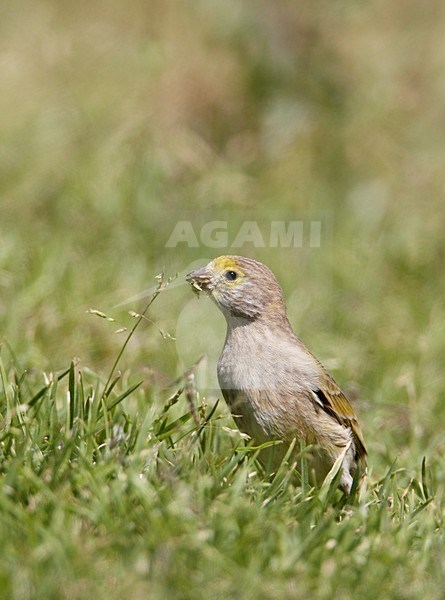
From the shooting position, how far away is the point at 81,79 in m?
8.61

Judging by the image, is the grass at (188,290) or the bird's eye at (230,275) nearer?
the grass at (188,290)

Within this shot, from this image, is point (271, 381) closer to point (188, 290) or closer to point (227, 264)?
point (227, 264)

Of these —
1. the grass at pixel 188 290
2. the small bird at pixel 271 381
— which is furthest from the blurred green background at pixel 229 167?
the small bird at pixel 271 381

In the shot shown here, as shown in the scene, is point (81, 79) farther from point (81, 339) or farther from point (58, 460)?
point (58, 460)

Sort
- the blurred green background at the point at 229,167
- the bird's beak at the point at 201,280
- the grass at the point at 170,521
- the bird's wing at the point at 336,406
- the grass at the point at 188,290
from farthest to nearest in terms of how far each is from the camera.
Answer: the blurred green background at the point at 229,167
the bird's beak at the point at 201,280
the bird's wing at the point at 336,406
the grass at the point at 188,290
the grass at the point at 170,521

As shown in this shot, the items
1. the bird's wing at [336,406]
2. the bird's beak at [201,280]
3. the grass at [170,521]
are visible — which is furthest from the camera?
the bird's beak at [201,280]

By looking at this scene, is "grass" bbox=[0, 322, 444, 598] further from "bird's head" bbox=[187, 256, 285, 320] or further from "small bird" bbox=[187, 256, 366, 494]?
"bird's head" bbox=[187, 256, 285, 320]

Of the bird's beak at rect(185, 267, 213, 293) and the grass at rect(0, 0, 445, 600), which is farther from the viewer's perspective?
the bird's beak at rect(185, 267, 213, 293)

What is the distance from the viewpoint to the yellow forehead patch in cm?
460

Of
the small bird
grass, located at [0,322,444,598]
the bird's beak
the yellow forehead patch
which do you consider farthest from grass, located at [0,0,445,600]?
the yellow forehead patch

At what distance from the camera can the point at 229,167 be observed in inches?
334

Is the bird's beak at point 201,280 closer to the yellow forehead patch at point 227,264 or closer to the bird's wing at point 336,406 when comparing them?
the yellow forehead patch at point 227,264

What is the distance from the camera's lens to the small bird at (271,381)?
13.8ft

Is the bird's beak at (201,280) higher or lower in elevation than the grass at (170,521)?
higher
